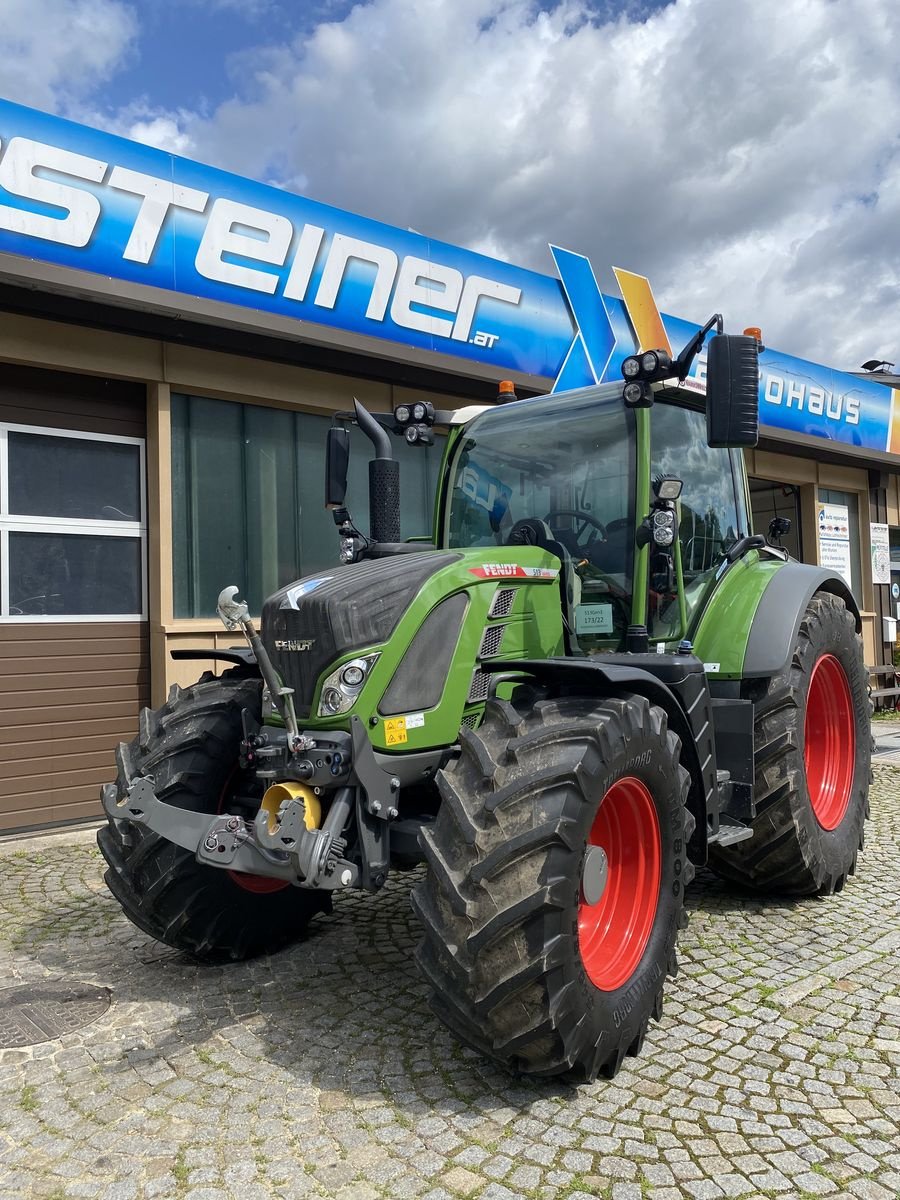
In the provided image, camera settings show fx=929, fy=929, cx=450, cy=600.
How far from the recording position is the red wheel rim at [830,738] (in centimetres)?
498

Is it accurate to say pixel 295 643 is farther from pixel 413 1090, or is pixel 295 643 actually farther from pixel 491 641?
pixel 413 1090

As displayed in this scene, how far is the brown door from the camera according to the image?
6641 millimetres

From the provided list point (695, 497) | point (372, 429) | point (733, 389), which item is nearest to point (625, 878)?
point (733, 389)

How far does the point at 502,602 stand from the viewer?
3.57 meters

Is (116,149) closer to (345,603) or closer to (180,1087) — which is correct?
(345,603)

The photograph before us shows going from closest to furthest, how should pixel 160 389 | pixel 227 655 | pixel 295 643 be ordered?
1. pixel 295 643
2. pixel 227 655
3. pixel 160 389

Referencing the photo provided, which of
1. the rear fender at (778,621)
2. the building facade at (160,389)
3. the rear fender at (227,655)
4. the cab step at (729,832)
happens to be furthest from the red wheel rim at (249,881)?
the building facade at (160,389)

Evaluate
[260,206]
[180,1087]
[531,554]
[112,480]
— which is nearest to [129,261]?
[260,206]

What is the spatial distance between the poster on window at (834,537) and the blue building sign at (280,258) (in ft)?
15.5

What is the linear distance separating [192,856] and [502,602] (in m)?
1.52

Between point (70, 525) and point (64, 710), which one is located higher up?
point (70, 525)

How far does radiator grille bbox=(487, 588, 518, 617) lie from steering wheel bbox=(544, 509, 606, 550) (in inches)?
25.1

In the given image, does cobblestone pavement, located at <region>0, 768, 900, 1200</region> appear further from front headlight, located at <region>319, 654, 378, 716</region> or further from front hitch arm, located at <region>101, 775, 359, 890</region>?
front headlight, located at <region>319, 654, 378, 716</region>

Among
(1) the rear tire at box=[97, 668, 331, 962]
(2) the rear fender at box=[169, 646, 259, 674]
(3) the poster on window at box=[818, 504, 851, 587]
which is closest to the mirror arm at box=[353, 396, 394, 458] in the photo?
(2) the rear fender at box=[169, 646, 259, 674]
